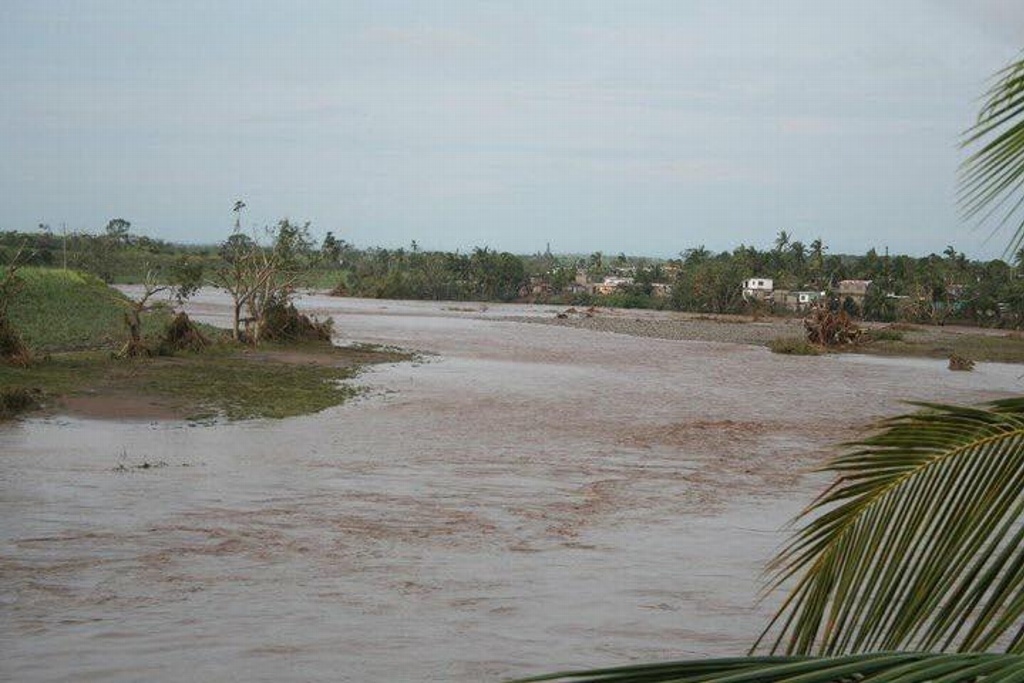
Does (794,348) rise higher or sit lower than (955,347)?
lower

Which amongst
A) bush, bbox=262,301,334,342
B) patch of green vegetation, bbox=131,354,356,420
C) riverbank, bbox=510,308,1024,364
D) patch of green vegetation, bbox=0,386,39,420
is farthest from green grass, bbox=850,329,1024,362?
patch of green vegetation, bbox=0,386,39,420

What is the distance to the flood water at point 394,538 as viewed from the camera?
24.3 ft

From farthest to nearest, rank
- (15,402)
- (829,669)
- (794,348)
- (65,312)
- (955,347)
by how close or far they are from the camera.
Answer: (955,347), (794,348), (65,312), (15,402), (829,669)

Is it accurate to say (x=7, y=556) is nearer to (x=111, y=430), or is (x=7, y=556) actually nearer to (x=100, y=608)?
(x=100, y=608)

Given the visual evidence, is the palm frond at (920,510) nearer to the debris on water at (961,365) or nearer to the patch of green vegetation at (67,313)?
the patch of green vegetation at (67,313)

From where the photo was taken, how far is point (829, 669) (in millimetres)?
1443

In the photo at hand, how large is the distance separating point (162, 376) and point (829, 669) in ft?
71.1

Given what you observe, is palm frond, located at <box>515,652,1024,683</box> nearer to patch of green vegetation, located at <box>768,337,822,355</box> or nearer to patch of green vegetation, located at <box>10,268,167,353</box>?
patch of green vegetation, located at <box>10,268,167,353</box>

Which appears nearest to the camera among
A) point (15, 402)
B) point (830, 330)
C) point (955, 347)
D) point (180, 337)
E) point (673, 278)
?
point (15, 402)

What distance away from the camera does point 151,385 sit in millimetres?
20609

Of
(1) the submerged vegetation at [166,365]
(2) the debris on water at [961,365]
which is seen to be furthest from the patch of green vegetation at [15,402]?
(2) the debris on water at [961,365]

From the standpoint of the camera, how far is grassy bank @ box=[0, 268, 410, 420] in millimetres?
18312

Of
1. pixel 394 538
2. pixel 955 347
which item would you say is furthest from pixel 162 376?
pixel 955 347

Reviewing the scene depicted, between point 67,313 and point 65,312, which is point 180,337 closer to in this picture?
point 67,313
